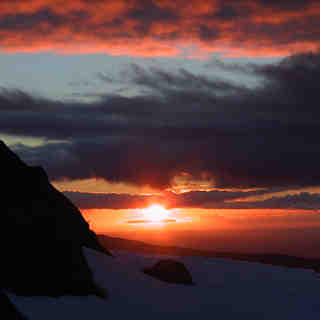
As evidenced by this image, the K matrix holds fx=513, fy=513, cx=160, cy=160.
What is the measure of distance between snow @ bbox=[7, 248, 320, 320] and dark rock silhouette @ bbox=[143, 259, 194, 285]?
2.33 feet

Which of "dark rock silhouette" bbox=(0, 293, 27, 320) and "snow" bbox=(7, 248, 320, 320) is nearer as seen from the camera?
"dark rock silhouette" bbox=(0, 293, 27, 320)

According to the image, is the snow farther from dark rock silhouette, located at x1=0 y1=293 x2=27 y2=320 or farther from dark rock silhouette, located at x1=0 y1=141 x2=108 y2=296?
dark rock silhouette, located at x1=0 y1=293 x2=27 y2=320

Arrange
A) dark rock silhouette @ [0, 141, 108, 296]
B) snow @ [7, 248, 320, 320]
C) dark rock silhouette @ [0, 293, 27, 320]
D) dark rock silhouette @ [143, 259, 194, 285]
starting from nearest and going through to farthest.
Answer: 1. dark rock silhouette @ [0, 293, 27, 320]
2. snow @ [7, 248, 320, 320]
3. dark rock silhouette @ [0, 141, 108, 296]
4. dark rock silhouette @ [143, 259, 194, 285]

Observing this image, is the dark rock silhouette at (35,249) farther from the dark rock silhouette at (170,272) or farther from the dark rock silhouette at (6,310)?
the dark rock silhouette at (6,310)

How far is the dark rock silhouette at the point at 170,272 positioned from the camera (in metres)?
34.8

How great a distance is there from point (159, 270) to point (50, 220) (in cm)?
965

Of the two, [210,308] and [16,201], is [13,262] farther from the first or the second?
[210,308]

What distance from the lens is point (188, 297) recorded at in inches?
1257

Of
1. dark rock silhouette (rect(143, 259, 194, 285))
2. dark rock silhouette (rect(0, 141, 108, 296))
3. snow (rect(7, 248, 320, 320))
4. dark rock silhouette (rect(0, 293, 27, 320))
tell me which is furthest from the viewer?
dark rock silhouette (rect(143, 259, 194, 285))

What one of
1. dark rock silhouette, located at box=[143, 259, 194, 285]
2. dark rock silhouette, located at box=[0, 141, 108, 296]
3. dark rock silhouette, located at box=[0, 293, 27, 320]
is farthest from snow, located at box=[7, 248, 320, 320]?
dark rock silhouette, located at box=[0, 293, 27, 320]

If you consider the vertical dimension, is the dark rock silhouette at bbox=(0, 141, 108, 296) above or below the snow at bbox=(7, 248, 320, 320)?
above

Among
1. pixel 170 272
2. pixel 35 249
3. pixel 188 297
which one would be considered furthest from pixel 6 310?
pixel 170 272

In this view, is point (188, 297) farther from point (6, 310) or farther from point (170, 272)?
point (6, 310)

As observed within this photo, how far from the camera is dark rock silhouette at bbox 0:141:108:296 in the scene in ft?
87.1
